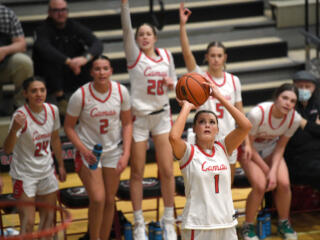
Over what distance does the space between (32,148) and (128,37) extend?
1.22 m

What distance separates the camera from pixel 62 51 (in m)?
6.76

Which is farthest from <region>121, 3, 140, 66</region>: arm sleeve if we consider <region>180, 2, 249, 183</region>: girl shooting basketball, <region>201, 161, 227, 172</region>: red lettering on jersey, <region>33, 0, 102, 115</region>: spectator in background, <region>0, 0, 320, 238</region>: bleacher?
<region>0, 0, 320, 238</region>: bleacher

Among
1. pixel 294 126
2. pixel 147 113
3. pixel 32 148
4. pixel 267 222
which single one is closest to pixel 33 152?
pixel 32 148

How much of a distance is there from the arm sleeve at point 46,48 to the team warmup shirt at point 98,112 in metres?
1.06

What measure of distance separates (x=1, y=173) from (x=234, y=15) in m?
3.75

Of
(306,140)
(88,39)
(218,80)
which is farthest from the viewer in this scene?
(88,39)

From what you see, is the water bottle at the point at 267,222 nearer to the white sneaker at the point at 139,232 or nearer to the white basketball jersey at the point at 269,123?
the white basketball jersey at the point at 269,123

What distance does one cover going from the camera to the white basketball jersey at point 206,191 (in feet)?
14.8

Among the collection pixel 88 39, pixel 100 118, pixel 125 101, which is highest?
pixel 88 39

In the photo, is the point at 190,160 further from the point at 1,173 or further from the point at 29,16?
the point at 29,16

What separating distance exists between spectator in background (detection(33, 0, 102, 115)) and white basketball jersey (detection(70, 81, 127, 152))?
3.42 ft

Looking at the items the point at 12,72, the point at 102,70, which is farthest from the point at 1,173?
the point at 102,70

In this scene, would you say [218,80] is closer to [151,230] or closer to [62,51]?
[151,230]

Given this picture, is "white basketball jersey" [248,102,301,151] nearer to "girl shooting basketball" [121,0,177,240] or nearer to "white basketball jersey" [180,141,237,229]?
"girl shooting basketball" [121,0,177,240]
